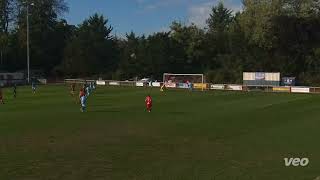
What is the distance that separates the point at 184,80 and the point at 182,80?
87cm

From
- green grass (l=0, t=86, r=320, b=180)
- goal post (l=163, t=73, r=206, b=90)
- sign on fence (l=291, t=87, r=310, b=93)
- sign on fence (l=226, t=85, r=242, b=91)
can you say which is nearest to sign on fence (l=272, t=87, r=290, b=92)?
sign on fence (l=291, t=87, r=310, b=93)

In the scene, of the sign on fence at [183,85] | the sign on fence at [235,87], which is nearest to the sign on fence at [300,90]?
the sign on fence at [235,87]

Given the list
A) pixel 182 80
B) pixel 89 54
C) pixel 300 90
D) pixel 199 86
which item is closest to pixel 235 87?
pixel 199 86

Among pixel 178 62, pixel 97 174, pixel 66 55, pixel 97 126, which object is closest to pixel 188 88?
pixel 178 62

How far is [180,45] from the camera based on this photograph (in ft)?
386

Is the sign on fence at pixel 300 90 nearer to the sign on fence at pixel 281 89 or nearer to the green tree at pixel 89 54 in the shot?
the sign on fence at pixel 281 89

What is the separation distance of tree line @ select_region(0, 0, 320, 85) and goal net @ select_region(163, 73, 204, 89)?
7408 millimetres

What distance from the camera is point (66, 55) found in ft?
395

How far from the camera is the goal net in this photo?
88.1 m

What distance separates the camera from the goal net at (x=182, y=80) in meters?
88.1

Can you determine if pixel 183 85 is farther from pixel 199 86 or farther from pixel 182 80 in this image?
pixel 182 80

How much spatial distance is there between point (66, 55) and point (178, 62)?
24495 millimetres

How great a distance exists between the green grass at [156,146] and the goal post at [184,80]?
49.7 metres

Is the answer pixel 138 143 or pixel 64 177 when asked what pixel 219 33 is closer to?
pixel 138 143
